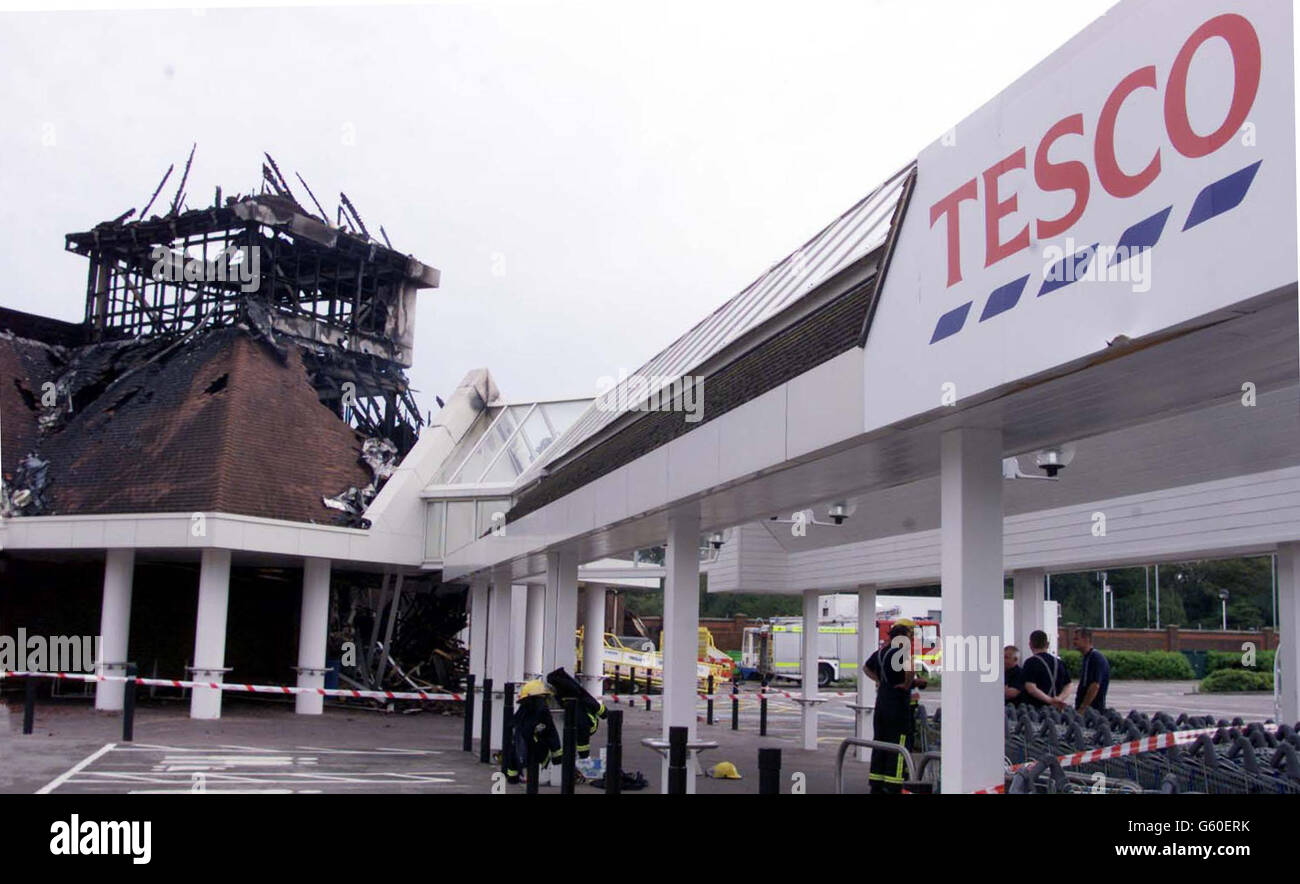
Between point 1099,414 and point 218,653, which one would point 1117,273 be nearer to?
point 1099,414

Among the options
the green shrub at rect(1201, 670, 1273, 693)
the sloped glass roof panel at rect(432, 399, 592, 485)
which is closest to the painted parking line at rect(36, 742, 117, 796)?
the sloped glass roof panel at rect(432, 399, 592, 485)

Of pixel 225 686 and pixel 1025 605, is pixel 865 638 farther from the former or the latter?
pixel 225 686

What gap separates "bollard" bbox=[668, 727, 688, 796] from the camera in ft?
27.8

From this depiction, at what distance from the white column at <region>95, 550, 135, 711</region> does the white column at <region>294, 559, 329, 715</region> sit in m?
3.50

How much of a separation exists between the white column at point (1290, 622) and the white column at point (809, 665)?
9389 mm

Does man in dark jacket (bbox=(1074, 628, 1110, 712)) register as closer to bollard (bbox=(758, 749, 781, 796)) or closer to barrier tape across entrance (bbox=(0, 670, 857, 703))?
bollard (bbox=(758, 749, 781, 796))

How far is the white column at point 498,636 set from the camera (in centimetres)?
1944

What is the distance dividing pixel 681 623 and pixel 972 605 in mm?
5358

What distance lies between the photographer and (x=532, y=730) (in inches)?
486

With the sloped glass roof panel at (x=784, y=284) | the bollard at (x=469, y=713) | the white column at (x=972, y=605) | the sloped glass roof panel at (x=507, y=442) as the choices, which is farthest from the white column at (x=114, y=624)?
the white column at (x=972, y=605)

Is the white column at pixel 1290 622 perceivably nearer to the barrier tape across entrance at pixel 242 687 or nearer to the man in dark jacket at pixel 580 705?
the man in dark jacket at pixel 580 705

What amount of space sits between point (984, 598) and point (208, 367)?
2600cm
